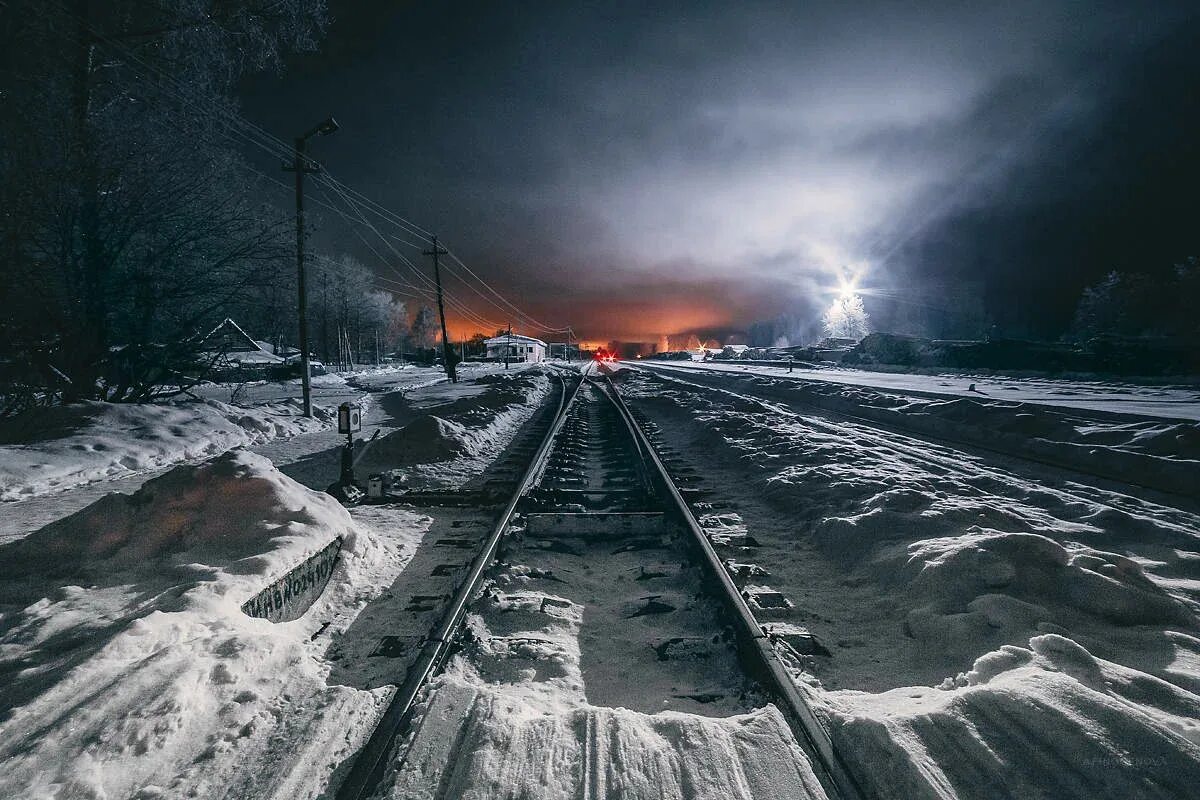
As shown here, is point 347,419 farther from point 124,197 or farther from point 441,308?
point 441,308

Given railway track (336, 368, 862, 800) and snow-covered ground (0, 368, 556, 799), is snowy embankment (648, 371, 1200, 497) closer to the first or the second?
railway track (336, 368, 862, 800)

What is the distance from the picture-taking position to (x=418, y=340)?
114m

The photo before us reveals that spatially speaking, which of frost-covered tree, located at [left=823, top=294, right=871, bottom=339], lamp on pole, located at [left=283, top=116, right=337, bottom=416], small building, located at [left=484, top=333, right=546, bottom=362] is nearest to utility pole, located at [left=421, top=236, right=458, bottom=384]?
lamp on pole, located at [left=283, top=116, right=337, bottom=416]

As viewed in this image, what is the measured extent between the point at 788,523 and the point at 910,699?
2.90 metres

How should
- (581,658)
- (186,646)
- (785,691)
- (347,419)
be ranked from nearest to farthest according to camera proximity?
(785,691), (186,646), (581,658), (347,419)

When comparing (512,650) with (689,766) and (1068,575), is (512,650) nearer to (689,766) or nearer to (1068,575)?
(689,766)

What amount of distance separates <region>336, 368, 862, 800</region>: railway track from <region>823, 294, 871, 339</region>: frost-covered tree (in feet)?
350

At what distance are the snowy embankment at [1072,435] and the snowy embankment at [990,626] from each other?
149 cm

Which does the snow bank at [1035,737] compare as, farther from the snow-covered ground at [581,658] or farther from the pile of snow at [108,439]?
the pile of snow at [108,439]

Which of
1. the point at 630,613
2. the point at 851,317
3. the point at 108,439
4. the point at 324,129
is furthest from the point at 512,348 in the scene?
the point at 630,613

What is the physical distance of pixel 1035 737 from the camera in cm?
190

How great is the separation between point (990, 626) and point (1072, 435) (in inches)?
355

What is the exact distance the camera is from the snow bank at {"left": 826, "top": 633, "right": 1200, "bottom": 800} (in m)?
1.71

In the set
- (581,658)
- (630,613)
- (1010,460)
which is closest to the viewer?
(581,658)
